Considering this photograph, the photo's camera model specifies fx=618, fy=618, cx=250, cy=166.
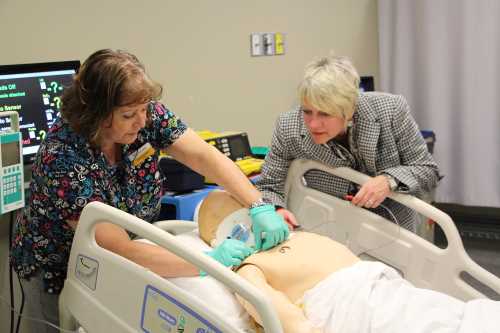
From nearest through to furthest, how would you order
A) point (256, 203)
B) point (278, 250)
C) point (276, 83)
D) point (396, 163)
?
point (278, 250), point (256, 203), point (396, 163), point (276, 83)

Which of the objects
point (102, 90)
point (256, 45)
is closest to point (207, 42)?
point (256, 45)

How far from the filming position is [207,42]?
10.7 feet

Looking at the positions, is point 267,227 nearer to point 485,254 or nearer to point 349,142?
point 349,142

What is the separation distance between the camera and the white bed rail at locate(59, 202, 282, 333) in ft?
4.69

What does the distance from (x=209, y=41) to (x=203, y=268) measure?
204 centimetres

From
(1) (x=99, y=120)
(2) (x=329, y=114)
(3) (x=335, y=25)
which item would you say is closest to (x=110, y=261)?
(1) (x=99, y=120)

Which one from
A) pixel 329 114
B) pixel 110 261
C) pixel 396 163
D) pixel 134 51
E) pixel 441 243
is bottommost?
pixel 441 243

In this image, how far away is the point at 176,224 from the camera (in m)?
2.22

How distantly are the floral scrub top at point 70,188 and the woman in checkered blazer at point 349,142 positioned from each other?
0.42 meters

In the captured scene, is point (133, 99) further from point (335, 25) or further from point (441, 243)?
point (441, 243)

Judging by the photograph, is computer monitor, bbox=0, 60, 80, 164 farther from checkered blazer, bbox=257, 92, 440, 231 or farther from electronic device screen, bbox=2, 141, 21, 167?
checkered blazer, bbox=257, 92, 440, 231

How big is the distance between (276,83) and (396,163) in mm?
1651

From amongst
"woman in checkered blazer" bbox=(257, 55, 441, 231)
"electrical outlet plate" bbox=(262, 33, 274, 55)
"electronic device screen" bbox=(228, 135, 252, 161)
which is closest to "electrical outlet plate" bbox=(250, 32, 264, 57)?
"electrical outlet plate" bbox=(262, 33, 274, 55)

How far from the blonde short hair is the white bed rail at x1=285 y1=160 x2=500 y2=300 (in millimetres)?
267
